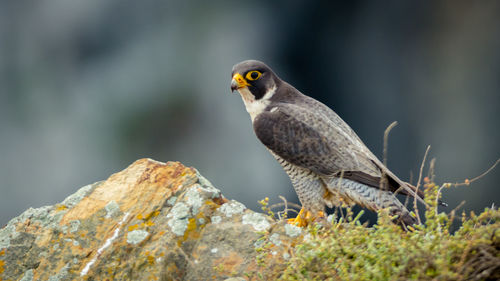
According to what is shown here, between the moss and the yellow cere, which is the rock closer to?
the moss

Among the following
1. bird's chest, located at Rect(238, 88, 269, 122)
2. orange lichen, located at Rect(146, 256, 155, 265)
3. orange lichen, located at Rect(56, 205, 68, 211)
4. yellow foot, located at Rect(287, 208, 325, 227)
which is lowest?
yellow foot, located at Rect(287, 208, 325, 227)

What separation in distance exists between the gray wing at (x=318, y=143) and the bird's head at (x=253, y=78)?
0.62 feet

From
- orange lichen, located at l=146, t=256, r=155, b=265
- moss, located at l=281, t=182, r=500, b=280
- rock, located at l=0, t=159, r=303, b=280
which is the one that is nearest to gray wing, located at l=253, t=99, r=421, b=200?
rock, located at l=0, t=159, r=303, b=280

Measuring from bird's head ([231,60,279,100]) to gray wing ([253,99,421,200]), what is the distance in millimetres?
190

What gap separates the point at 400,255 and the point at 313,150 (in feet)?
5.44

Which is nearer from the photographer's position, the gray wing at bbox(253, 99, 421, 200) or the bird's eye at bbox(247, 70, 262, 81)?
the gray wing at bbox(253, 99, 421, 200)

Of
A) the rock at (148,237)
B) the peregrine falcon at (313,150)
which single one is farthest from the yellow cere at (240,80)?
the rock at (148,237)

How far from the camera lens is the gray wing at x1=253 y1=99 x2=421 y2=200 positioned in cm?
350

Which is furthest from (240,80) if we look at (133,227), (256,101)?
(133,227)

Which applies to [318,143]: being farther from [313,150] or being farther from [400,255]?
[400,255]

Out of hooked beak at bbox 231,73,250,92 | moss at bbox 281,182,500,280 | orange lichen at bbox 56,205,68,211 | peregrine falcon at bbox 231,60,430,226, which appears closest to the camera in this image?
moss at bbox 281,182,500,280

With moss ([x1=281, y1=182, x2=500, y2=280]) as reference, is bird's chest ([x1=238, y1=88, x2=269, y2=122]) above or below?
above

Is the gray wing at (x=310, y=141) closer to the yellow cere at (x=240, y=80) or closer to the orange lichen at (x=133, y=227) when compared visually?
the yellow cere at (x=240, y=80)

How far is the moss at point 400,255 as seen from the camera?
6.06 feet
